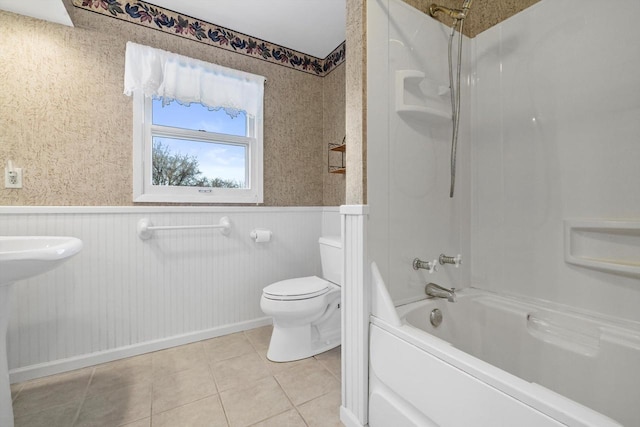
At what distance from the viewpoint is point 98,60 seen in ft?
5.55

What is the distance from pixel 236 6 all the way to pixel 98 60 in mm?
945

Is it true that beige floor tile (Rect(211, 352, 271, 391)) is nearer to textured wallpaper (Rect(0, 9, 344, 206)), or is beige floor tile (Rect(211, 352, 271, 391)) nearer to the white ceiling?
textured wallpaper (Rect(0, 9, 344, 206))

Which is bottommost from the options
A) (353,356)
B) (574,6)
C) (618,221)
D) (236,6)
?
(353,356)

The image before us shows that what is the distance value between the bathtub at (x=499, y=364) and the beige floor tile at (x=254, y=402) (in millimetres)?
473

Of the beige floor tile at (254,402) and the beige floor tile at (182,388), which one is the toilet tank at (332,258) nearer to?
the beige floor tile at (254,402)

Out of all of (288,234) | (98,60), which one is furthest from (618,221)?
(98,60)

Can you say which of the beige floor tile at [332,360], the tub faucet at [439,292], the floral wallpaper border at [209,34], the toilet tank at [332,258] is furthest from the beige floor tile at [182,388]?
the floral wallpaper border at [209,34]

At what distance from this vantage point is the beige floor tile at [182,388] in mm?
1343

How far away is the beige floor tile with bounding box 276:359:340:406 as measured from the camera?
4.58ft

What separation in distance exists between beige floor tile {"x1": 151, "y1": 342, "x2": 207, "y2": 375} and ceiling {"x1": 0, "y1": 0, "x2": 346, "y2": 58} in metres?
2.10

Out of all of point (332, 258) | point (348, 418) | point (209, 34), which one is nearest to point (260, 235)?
point (332, 258)

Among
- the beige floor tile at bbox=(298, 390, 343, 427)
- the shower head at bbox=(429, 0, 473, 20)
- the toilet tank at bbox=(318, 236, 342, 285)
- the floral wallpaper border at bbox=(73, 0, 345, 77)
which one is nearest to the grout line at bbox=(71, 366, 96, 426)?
the beige floor tile at bbox=(298, 390, 343, 427)

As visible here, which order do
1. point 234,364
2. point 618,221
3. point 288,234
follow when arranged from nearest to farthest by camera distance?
1. point 618,221
2. point 234,364
3. point 288,234

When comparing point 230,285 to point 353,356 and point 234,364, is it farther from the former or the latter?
point 353,356
